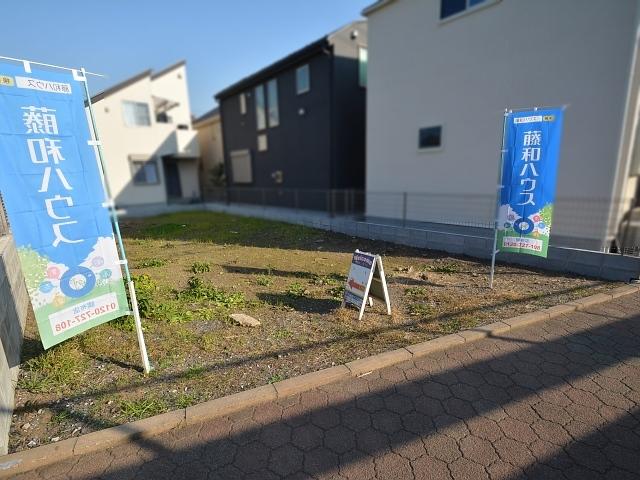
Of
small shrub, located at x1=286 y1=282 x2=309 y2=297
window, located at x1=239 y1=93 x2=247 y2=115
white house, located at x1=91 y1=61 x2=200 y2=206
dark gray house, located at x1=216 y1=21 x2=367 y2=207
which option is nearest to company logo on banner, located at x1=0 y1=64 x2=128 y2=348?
small shrub, located at x1=286 y1=282 x2=309 y2=297

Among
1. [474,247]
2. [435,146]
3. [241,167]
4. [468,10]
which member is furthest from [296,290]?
[241,167]

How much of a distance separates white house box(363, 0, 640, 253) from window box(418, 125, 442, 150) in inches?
1.1

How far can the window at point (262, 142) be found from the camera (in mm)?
15258

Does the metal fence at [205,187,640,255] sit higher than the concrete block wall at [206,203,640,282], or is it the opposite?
the metal fence at [205,187,640,255]

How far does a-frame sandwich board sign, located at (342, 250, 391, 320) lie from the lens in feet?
12.8

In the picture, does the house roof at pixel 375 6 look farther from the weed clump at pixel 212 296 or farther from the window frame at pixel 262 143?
the weed clump at pixel 212 296

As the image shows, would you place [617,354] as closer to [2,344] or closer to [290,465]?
[290,465]

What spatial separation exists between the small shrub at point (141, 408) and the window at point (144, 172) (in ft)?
55.4

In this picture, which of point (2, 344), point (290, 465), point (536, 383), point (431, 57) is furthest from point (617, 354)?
point (431, 57)

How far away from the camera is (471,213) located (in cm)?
767

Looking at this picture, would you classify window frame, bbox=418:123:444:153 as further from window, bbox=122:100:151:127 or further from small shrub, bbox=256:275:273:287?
window, bbox=122:100:151:127

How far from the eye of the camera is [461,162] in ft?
26.5

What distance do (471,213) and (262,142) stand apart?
1076 cm

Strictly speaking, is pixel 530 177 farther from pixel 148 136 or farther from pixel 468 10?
pixel 148 136
